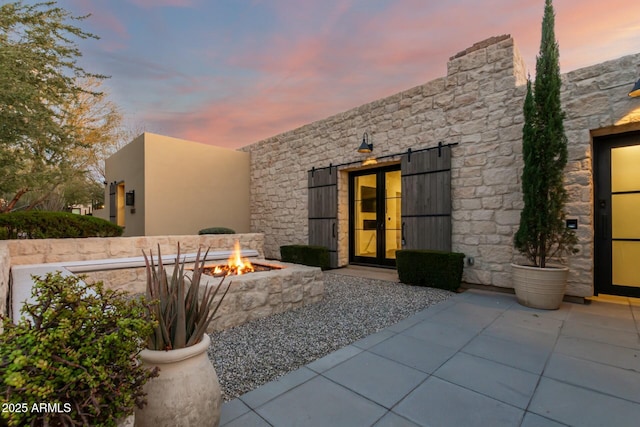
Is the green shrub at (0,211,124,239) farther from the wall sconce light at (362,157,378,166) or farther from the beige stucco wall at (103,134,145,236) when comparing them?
the wall sconce light at (362,157,378,166)

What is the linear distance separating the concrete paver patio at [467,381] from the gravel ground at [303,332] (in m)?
0.15

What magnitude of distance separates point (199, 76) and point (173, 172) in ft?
8.17

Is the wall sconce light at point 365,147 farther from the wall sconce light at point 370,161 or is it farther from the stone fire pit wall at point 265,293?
the stone fire pit wall at point 265,293

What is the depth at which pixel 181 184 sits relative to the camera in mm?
7434

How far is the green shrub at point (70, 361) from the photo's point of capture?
721 mm

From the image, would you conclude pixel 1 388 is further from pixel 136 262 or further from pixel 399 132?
pixel 399 132

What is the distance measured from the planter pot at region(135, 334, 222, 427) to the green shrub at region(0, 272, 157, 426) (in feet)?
0.45

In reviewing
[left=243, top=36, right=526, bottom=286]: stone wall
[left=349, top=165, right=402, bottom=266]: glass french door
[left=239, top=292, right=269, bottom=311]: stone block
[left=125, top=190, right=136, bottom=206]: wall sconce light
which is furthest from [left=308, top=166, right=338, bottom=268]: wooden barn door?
[left=125, top=190, right=136, bottom=206]: wall sconce light

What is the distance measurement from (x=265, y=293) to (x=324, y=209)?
365cm

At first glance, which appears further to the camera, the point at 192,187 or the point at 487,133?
the point at 192,187

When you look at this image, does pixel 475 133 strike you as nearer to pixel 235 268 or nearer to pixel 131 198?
pixel 235 268

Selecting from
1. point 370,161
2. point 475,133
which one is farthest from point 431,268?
point 370,161

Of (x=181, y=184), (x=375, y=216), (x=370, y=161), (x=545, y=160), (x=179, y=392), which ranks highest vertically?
(x=370, y=161)

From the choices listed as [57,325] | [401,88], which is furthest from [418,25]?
[57,325]
